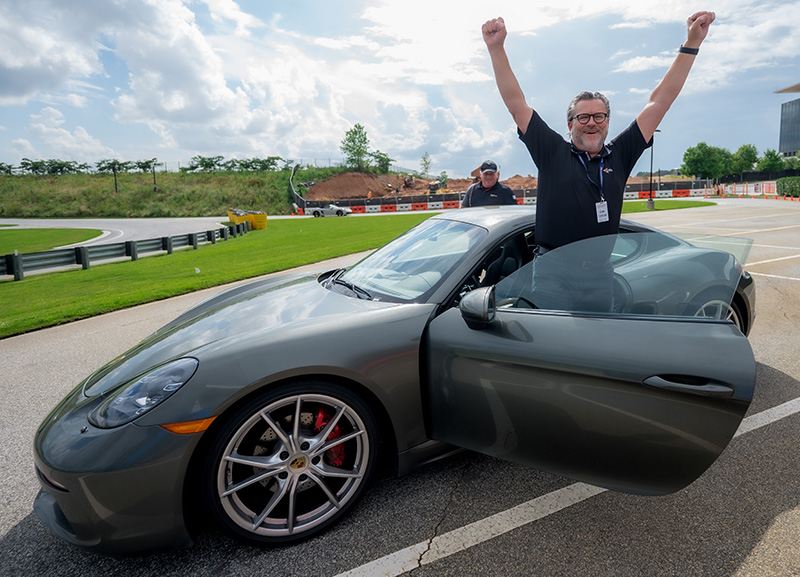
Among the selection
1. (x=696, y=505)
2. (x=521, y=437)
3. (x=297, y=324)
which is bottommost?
(x=696, y=505)

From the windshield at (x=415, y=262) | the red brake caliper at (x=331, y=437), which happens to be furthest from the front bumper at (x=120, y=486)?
the windshield at (x=415, y=262)

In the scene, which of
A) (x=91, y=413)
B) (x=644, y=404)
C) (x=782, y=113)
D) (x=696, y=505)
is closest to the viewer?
(x=644, y=404)

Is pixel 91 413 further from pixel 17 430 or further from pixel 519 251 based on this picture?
pixel 519 251

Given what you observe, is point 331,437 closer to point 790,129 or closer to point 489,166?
point 489,166

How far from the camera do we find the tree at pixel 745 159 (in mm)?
102750

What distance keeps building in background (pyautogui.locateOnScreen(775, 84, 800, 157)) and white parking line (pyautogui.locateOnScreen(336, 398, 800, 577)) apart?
Answer: 14983 cm

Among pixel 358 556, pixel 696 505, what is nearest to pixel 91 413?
pixel 358 556

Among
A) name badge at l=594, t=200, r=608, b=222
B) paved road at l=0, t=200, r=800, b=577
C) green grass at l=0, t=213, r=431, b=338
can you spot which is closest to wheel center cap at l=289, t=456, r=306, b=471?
paved road at l=0, t=200, r=800, b=577

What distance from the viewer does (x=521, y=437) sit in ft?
6.98

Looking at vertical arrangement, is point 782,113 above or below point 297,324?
above

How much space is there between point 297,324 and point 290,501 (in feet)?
2.58

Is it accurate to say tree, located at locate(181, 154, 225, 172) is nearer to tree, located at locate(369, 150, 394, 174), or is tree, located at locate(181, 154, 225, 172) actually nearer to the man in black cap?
tree, located at locate(369, 150, 394, 174)

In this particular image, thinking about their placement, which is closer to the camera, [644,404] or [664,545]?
[644,404]

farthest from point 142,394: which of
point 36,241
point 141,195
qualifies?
point 141,195
